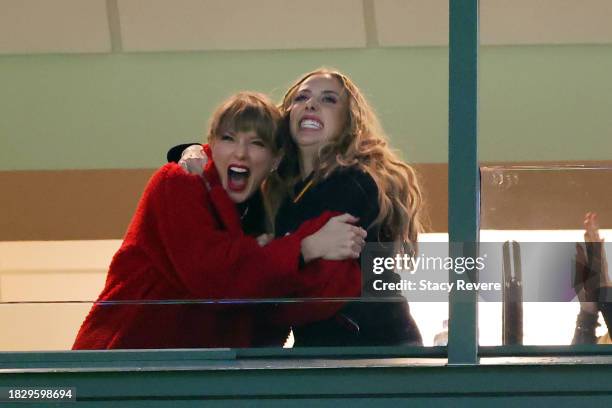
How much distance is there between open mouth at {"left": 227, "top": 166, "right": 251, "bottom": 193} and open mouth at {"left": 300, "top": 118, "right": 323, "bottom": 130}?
0.22 metres

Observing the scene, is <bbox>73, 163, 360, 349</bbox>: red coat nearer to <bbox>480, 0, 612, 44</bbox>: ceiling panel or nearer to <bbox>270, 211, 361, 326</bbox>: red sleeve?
<bbox>270, 211, 361, 326</bbox>: red sleeve

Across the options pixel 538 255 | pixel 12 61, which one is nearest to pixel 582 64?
pixel 538 255

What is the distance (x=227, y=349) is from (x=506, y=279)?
0.87 m

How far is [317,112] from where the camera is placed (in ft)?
18.0

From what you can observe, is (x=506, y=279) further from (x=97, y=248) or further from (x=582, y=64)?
(x=97, y=248)

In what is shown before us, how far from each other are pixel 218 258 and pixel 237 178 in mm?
248

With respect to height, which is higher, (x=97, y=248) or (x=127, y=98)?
(x=127, y=98)

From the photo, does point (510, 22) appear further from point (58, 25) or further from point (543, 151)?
point (58, 25)

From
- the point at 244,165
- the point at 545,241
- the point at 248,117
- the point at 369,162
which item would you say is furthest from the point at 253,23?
the point at 545,241

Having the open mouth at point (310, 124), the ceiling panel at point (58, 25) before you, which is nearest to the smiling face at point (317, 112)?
the open mouth at point (310, 124)

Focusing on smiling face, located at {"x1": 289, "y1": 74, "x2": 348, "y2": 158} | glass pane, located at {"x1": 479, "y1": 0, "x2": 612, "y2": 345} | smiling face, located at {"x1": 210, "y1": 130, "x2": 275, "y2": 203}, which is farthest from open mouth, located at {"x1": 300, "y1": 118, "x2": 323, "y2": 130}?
glass pane, located at {"x1": 479, "y1": 0, "x2": 612, "y2": 345}

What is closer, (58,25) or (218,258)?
(218,258)

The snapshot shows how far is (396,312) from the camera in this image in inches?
214

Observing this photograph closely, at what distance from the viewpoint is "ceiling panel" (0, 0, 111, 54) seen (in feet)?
18.2
